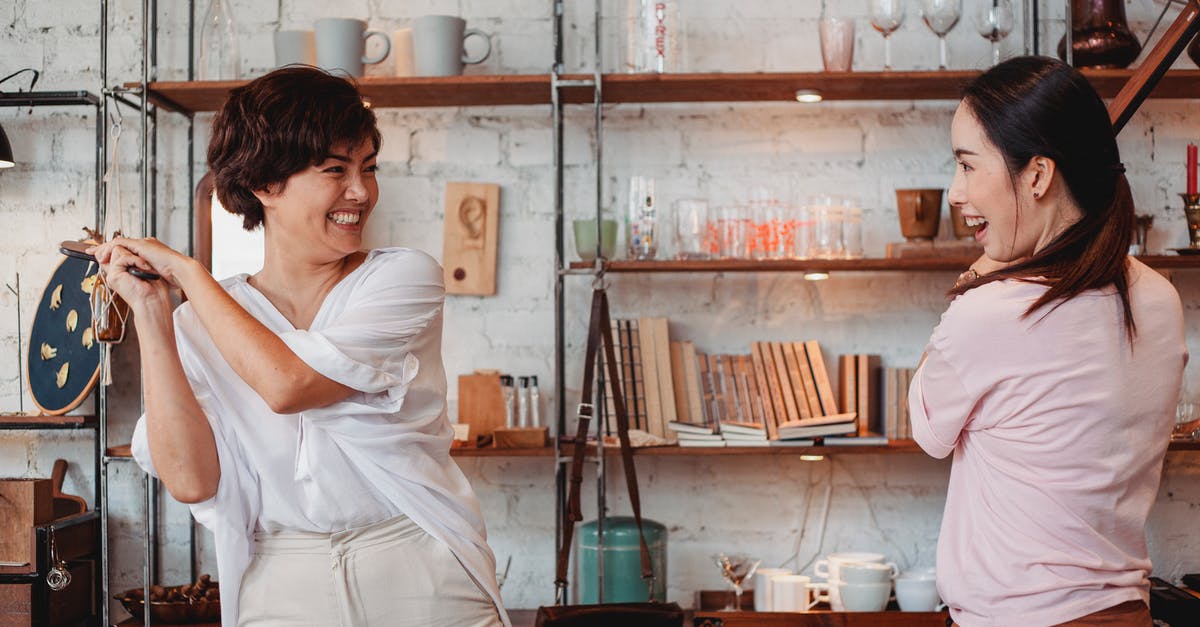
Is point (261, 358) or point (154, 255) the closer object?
point (261, 358)

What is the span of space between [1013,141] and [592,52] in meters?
1.96

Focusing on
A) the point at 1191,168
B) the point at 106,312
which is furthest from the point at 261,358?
the point at 1191,168

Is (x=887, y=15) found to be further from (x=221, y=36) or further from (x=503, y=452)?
(x=221, y=36)

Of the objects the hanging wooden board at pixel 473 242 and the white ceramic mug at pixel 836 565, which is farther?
the hanging wooden board at pixel 473 242

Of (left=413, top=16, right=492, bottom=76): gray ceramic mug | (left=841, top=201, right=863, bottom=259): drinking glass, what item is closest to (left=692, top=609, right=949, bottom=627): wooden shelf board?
(left=841, top=201, right=863, bottom=259): drinking glass

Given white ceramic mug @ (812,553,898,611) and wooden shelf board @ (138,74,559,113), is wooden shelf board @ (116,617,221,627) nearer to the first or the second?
wooden shelf board @ (138,74,559,113)

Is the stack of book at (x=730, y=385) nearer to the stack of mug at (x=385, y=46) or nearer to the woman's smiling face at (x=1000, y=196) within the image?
the stack of mug at (x=385, y=46)

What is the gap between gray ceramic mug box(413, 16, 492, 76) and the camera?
290 cm

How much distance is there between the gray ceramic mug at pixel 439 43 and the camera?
2.90m

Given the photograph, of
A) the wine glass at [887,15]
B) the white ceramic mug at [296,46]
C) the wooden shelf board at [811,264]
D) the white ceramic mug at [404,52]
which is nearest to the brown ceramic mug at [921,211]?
the wooden shelf board at [811,264]

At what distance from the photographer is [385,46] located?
9.62 ft

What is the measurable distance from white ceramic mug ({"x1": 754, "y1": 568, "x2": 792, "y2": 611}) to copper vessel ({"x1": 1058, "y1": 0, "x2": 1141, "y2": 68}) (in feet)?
5.22

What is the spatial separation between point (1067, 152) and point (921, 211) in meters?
1.57

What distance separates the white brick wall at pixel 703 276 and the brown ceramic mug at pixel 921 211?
0.78ft
